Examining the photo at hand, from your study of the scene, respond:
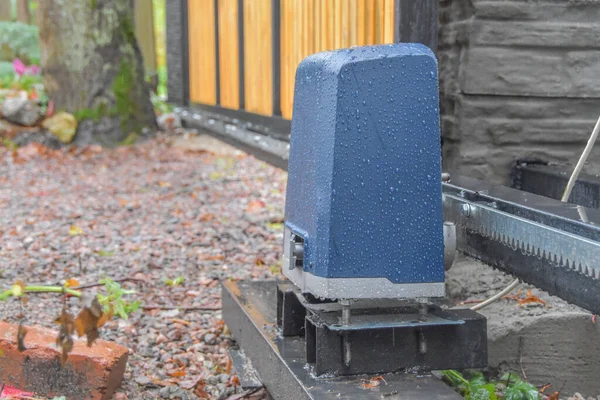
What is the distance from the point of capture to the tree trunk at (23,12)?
16922 mm

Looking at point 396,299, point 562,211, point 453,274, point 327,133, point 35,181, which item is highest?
point 327,133

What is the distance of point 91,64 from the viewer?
991 centimetres

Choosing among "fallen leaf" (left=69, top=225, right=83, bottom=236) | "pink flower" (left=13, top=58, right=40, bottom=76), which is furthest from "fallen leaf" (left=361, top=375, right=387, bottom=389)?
"pink flower" (left=13, top=58, right=40, bottom=76)

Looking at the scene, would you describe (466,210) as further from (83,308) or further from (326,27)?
(326,27)

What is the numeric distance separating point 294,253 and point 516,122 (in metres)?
1.62

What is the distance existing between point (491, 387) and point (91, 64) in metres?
8.40

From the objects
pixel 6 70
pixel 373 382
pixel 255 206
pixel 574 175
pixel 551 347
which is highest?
pixel 574 175

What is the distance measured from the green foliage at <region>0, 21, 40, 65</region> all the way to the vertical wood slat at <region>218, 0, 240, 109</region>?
7.30 metres

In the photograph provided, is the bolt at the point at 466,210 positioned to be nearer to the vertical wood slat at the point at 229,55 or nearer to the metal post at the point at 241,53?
the metal post at the point at 241,53

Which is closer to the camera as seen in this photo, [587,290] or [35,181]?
[587,290]

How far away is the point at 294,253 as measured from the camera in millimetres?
2416

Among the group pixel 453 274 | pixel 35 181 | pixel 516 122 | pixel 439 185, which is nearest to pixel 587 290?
pixel 439 185

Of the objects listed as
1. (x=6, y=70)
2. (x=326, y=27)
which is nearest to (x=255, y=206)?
(x=326, y=27)

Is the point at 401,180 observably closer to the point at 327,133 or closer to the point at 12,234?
the point at 327,133
